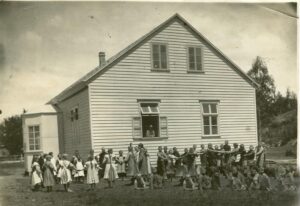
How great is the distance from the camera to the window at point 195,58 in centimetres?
950

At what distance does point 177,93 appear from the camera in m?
9.51

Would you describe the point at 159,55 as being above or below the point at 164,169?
above

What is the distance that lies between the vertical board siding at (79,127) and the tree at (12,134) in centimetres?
98

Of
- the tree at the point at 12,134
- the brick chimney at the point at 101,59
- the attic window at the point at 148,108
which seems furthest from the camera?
the attic window at the point at 148,108

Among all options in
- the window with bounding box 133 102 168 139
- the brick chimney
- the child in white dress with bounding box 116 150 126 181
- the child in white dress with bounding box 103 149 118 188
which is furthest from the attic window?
the brick chimney

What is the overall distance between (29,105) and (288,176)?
5.33 metres

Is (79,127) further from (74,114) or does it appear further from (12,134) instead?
(12,134)

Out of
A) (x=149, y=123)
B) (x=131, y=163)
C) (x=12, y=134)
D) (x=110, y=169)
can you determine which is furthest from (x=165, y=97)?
(x=12, y=134)

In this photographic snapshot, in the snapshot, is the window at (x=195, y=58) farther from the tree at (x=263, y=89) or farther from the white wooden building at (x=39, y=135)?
the white wooden building at (x=39, y=135)

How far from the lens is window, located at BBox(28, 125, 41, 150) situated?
945 cm

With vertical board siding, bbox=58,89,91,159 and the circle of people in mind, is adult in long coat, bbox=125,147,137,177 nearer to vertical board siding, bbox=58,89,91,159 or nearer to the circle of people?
the circle of people

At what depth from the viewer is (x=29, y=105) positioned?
809cm

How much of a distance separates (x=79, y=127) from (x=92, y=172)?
0.96 m

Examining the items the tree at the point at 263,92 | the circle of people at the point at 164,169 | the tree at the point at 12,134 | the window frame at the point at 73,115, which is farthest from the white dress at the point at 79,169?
the tree at the point at 263,92
